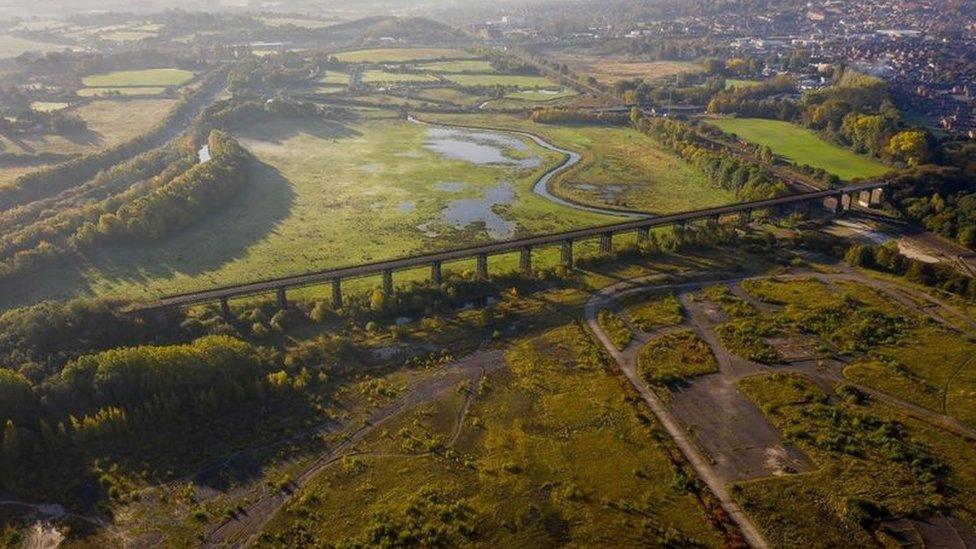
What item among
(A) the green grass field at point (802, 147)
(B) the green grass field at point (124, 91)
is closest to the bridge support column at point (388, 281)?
(A) the green grass field at point (802, 147)

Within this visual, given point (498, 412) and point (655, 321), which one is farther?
point (655, 321)

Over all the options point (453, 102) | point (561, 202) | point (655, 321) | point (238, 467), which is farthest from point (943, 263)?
point (453, 102)

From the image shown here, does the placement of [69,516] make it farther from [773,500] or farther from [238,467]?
[773,500]

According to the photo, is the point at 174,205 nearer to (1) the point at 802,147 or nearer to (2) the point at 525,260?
(2) the point at 525,260

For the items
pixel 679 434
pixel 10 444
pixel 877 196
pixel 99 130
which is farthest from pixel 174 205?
pixel 877 196

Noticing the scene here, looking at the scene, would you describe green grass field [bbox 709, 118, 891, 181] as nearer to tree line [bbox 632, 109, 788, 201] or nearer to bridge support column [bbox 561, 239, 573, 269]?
tree line [bbox 632, 109, 788, 201]

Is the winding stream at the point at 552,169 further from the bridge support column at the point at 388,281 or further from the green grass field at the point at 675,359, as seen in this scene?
the bridge support column at the point at 388,281

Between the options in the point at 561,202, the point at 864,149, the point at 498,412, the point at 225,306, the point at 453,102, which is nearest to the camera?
the point at 498,412
